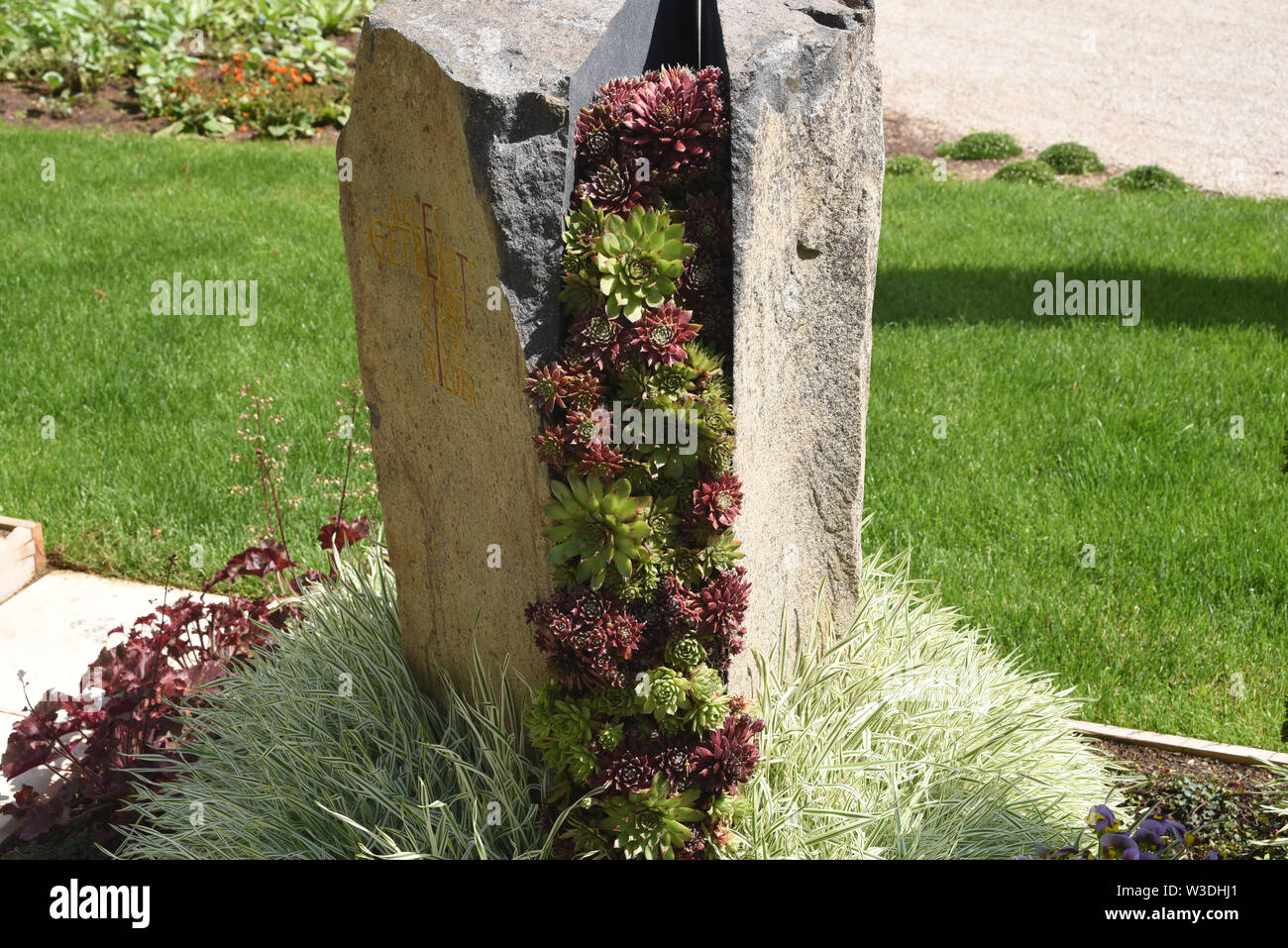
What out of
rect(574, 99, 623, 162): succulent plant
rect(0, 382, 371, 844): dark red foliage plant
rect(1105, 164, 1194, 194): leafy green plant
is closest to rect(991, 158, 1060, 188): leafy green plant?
rect(1105, 164, 1194, 194): leafy green plant

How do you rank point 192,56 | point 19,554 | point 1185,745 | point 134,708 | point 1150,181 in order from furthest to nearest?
point 192,56
point 1150,181
point 19,554
point 1185,745
point 134,708

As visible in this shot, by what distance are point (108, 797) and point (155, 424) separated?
8.46 feet

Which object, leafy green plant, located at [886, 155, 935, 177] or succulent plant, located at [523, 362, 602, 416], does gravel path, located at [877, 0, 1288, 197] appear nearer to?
leafy green plant, located at [886, 155, 935, 177]

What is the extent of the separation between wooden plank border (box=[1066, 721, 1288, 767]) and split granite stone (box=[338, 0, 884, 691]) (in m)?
1.08

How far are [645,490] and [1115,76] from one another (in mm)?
11918

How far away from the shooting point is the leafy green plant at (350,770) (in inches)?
111

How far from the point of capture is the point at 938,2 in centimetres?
1513

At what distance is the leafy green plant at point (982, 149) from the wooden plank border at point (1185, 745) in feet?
25.8

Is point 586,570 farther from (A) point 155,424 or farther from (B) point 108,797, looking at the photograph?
(A) point 155,424

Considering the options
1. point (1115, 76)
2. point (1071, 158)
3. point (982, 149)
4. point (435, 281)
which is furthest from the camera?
point (1115, 76)

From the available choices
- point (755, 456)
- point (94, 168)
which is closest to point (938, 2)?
point (94, 168)

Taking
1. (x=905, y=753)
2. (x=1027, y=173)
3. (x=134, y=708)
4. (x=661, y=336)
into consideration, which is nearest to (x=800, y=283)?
(x=661, y=336)

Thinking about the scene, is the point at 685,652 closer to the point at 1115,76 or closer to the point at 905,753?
the point at 905,753

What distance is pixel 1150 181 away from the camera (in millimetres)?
9633
